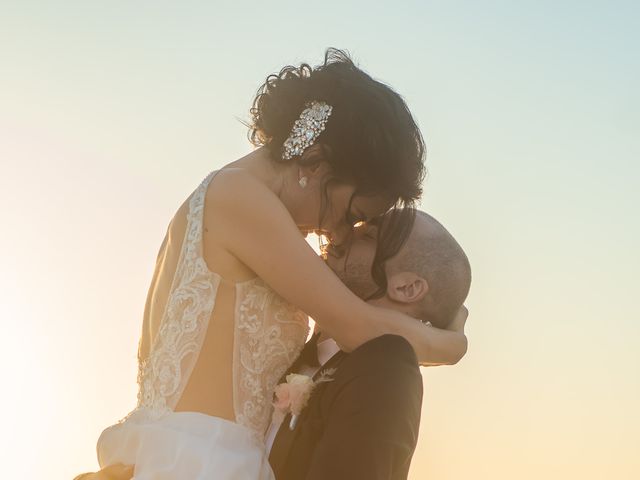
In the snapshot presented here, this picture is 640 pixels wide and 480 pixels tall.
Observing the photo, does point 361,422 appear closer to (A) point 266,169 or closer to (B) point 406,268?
(B) point 406,268

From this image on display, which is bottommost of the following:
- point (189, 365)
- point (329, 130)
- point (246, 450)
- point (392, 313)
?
point (246, 450)

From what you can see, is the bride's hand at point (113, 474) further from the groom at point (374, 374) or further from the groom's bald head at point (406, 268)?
the groom's bald head at point (406, 268)

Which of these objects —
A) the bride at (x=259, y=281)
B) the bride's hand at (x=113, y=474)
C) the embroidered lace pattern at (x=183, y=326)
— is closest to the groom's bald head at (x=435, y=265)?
the bride at (x=259, y=281)

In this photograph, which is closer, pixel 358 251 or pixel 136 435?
pixel 136 435

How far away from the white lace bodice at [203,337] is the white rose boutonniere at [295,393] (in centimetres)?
18

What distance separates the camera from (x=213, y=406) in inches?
197

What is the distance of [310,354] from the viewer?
5.48 m

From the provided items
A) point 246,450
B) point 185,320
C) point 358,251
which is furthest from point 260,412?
point 358,251

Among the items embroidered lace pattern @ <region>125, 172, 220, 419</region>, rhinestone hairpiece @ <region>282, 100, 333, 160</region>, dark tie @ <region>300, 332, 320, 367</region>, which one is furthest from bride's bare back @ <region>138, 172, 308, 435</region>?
rhinestone hairpiece @ <region>282, 100, 333, 160</region>

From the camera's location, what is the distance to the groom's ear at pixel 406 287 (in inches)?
216

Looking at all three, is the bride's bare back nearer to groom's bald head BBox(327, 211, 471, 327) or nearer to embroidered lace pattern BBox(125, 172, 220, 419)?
embroidered lace pattern BBox(125, 172, 220, 419)

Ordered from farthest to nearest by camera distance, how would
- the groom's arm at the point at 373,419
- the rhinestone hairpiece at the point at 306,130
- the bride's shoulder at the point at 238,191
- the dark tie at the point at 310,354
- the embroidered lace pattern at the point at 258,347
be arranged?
the dark tie at the point at 310,354 < the rhinestone hairpiece at the point at 306,130 < the embroidered lace pattern at the point at 258,347 < the bride's shoulder at the point at 238,191 < the groom's arm at the point at 373,419

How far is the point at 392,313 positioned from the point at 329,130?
1.02 m

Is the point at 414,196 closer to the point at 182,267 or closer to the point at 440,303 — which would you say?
the point at 440,303
